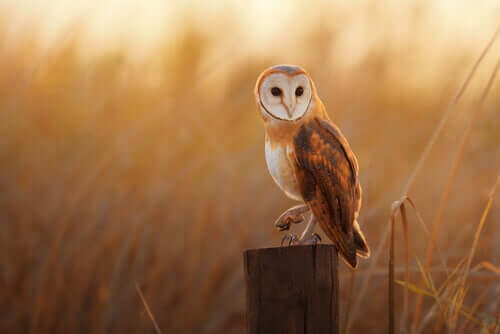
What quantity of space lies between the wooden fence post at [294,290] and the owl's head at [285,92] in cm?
29

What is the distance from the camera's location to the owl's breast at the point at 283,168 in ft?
4.34

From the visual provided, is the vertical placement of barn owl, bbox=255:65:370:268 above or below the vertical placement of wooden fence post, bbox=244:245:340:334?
above

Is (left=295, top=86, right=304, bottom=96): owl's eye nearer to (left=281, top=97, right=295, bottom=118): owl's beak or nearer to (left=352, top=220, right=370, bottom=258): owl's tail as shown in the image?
(left=281, top=97, right=295, bottom=118): owl's beak

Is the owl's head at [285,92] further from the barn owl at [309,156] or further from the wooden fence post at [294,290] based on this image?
the wooden fence post at [294,290]

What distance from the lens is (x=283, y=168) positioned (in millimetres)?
1331

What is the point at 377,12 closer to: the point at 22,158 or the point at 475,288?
the point at 475,288

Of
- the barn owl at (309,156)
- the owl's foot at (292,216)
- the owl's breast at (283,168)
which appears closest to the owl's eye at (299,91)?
the barn owl at (309,156)

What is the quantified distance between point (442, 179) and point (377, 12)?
2.88 feet

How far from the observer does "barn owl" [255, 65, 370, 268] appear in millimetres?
1276

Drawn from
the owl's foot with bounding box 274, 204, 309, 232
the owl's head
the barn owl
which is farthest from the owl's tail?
the owl's head

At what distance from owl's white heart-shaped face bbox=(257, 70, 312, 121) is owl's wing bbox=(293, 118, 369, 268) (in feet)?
0.14

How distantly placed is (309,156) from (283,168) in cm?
7

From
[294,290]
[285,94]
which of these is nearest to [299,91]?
[285,94]

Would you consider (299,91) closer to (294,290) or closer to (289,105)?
(289,105)
